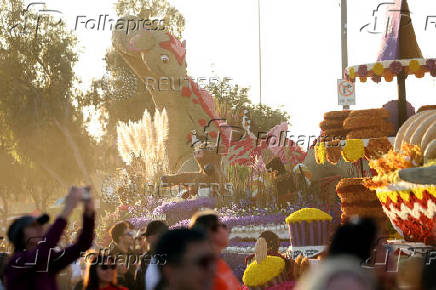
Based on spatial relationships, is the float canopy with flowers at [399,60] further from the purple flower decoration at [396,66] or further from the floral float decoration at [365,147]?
the floral float decoration at [365,147]

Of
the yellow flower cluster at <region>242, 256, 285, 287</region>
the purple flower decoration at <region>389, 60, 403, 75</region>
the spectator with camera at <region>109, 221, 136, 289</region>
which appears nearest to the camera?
the spectator with camera at <region>109, 221, 136, 289</region>

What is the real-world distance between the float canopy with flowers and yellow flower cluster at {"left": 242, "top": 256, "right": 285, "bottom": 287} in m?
4.34

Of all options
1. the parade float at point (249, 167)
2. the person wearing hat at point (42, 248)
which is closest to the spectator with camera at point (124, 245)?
the person wearing hat at point (42, 248)

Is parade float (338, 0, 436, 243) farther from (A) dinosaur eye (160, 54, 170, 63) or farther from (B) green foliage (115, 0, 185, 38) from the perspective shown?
(B) green foliage (115, 0, 185, 38)

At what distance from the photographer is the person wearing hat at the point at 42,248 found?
5844mm

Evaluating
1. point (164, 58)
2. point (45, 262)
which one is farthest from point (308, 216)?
point (164, 58)

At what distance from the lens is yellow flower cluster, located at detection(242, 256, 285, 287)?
12.0m

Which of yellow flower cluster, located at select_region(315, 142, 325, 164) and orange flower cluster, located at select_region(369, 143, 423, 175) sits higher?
yellow flower cluster, located at select_region(315, 142, 325, 164)

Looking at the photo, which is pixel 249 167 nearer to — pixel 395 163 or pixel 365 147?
pixel 365 147

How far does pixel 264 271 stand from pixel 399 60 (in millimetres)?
5144

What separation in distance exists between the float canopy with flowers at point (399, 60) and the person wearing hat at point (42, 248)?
32.1 feet

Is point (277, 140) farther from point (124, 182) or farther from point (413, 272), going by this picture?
point (413, 272)

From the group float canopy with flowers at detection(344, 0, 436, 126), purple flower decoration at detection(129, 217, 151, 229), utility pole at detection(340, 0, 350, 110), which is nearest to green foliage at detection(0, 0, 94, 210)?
purple flower decoration at detection(129, 217, 151, 229)

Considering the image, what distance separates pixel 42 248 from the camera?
19.0ft
